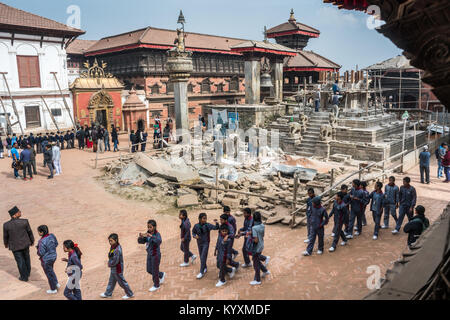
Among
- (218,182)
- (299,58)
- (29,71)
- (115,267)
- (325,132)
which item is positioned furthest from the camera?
(299,58)

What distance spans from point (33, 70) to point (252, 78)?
1621 cm

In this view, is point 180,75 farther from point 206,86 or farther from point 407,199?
point 206,86

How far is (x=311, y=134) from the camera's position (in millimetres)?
22000

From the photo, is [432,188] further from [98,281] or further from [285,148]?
[98,281]

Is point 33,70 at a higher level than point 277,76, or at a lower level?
higher

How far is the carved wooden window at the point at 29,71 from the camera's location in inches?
994

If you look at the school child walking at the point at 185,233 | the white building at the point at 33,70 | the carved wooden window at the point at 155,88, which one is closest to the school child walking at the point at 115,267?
the school child walking at the point at 185,233

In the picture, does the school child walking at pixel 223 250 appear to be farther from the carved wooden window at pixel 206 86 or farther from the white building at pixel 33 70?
the carved wooden window at pixel 206 86

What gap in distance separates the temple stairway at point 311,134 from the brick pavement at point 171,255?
7.69 meters

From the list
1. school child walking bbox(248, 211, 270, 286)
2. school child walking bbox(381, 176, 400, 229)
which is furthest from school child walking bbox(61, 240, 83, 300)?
school child walking bbox(381, 176, 400, 229)

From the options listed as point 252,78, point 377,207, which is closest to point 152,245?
point 377,207

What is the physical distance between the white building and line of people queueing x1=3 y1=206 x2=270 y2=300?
61.7 feet

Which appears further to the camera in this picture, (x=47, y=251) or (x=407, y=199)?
(x=407, y=199)
